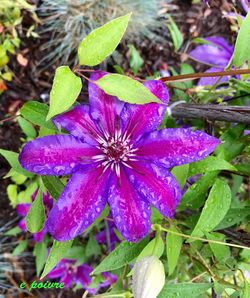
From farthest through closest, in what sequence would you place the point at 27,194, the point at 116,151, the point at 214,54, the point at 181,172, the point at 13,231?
1. the point at 13,231
2. the point at 27,194
3. the point at 214,54
4. the point at 181,172
5. the point at 116,151

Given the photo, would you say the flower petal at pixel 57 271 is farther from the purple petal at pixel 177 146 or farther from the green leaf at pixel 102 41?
the green leaf at pixel 102 41

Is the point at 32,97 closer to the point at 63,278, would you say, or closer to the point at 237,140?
the point at 63,278

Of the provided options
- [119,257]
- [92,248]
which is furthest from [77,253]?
[119,257]

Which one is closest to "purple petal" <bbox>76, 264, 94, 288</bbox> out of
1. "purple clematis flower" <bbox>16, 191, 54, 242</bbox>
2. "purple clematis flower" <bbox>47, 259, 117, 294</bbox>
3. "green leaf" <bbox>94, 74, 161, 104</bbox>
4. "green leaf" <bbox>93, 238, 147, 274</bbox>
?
"purple clematis flower" <bbox>47, 259, 117, 294</bbox>

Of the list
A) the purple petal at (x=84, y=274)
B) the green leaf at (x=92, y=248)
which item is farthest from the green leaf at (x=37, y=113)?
the purple petal at (x=84, y=274)

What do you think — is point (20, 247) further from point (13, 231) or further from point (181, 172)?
point (181, 172)

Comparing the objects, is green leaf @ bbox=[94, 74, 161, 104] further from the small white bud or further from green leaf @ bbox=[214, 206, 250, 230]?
green leaf @ bbox=[214, 206, 250, 230]

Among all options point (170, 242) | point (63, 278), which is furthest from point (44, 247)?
point (170, 242)
